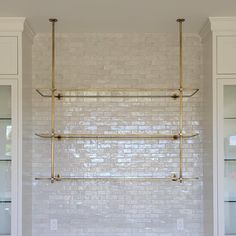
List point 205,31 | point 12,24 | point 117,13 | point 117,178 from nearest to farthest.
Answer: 1. point 117,13
2. point 12,24
3. point 205,31
4. point 117,178

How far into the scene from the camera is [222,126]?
350cm

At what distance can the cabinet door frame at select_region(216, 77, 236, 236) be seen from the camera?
3.44m

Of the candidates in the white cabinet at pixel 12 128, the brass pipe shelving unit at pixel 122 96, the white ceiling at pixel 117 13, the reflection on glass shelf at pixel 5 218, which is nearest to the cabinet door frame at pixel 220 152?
the brass pipe shelving unit at pixel 122 96

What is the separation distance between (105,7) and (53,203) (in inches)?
74.4

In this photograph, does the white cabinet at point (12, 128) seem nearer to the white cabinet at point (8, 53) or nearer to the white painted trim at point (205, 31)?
the white cabinet at point (8, 53)

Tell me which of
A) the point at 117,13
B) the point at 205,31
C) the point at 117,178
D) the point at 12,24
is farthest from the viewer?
the point at 117,178

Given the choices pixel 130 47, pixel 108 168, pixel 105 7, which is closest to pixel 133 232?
pixel 108 168

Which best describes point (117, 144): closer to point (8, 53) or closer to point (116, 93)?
point (116, 93)

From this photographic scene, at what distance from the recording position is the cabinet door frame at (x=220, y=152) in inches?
135

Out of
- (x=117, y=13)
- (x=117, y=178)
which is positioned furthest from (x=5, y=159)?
(x=117, y=13)

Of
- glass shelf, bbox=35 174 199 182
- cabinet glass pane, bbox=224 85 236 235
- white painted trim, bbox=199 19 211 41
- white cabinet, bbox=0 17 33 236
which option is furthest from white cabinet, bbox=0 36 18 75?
cabinet glass pane, bbox=224 85 236 235

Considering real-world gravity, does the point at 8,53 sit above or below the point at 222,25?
below

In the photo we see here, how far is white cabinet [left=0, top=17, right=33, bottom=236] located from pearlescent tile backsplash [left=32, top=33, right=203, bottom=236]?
423 mm

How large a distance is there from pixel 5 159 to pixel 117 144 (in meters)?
1.05
